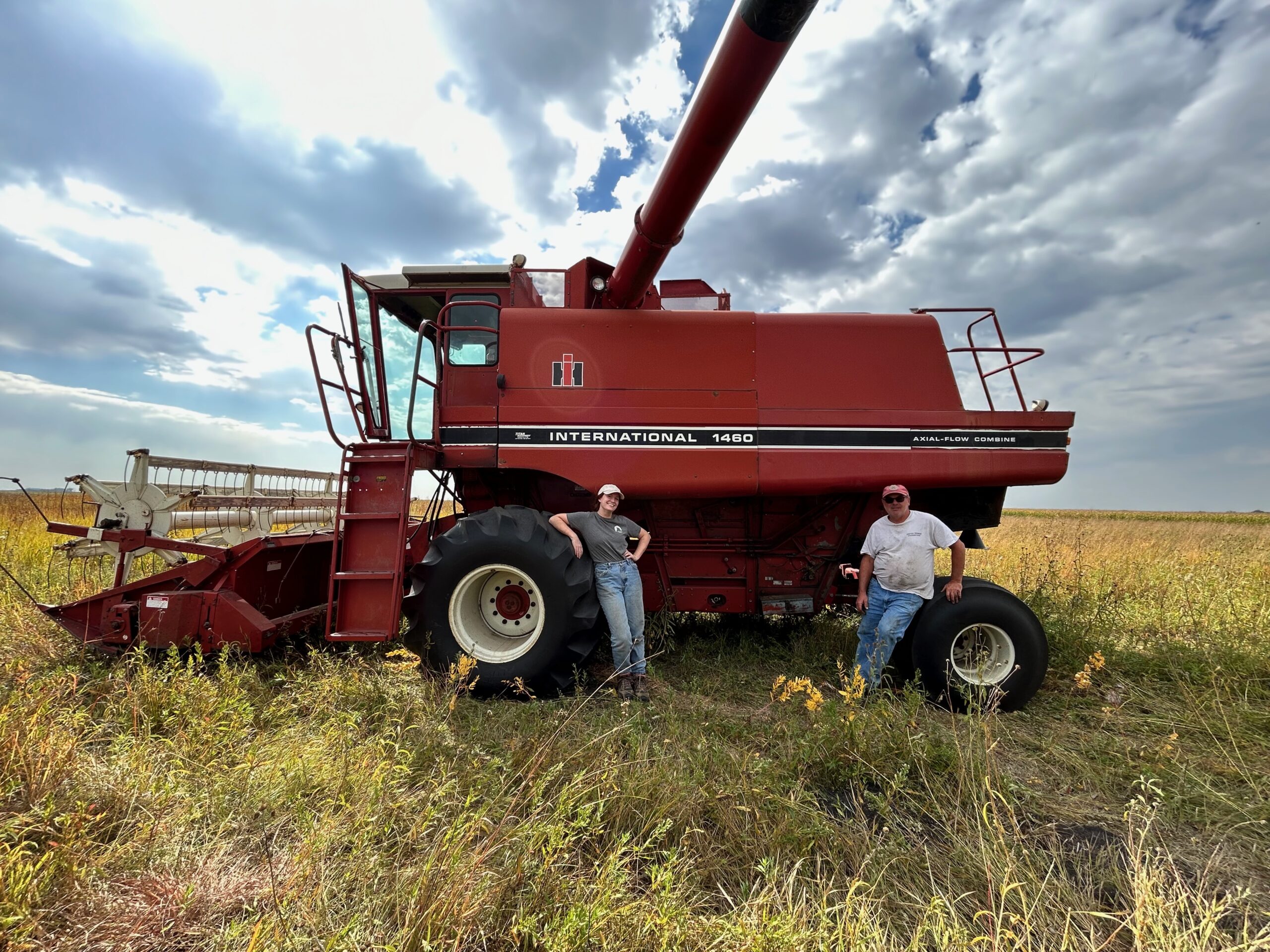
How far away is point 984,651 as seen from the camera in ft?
13.5

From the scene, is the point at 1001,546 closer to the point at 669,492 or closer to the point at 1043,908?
the point at 669,492

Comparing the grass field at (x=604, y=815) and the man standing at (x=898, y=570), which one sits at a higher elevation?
the man standing at (x=898, y=570)

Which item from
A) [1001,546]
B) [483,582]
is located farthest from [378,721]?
[1001,546]

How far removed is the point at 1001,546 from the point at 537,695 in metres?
10.9

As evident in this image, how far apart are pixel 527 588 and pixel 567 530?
50 cm

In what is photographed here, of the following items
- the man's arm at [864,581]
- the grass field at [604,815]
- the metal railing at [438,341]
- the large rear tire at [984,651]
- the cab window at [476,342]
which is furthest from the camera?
the cab window at [476,342]

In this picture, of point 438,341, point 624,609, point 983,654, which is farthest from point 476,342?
point 983,654

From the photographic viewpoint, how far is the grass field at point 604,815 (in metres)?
1.75

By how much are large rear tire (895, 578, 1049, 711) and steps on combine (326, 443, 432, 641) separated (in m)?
3.66

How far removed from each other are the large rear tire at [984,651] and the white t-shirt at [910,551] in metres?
0.24

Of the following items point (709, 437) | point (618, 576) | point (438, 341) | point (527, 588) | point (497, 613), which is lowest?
point (497, 613)

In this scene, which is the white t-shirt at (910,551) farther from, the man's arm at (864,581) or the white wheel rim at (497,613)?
the white wheel rim at (497,613)

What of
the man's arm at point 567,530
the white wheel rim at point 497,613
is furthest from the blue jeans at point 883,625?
the white wheel rim at point 497,613

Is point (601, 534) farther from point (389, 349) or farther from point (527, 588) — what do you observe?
point (389, 349)
